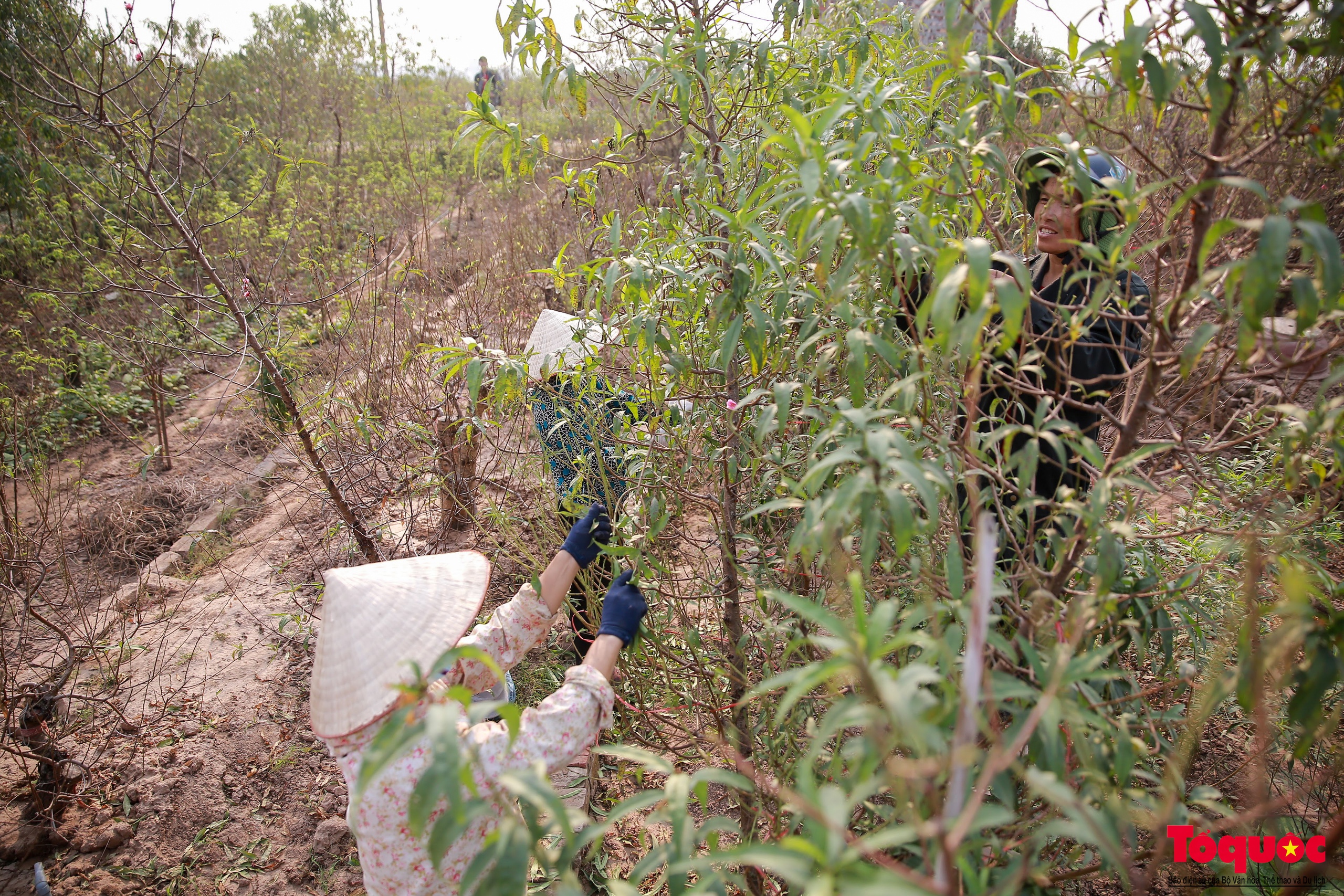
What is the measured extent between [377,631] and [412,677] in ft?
0.39

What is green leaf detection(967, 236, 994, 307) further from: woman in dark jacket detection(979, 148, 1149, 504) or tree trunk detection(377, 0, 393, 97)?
tree trunk detection(377, 0, 393, 97)

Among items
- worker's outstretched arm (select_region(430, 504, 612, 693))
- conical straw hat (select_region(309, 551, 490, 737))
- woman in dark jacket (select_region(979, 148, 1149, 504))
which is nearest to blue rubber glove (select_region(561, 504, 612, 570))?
worker's outstretched arm (select_region(430, 504, 612, 693))

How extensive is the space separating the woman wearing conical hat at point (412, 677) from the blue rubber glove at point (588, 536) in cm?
13

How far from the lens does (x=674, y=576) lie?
1.90 m

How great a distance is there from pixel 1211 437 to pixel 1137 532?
251 millimetres

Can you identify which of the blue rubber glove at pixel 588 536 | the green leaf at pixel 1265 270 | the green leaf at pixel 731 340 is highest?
the green leaf at pixel 1265 270

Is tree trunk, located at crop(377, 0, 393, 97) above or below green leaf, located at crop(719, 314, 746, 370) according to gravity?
above

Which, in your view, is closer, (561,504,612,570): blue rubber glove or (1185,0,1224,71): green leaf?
(1185,0,1224,71): green leaf

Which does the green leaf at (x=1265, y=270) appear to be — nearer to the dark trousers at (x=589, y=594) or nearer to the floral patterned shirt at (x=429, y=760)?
the floral patterned shirt at (x=429, y=760)

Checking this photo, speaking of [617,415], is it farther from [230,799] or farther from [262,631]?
[262,631]

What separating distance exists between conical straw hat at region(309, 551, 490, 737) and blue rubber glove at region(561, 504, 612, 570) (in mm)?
225

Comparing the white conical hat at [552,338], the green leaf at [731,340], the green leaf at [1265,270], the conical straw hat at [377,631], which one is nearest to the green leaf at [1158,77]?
the green leaf at [1265,270]

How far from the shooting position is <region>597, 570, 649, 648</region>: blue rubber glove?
1.51 meters

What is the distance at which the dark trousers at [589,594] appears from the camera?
2.00 m
